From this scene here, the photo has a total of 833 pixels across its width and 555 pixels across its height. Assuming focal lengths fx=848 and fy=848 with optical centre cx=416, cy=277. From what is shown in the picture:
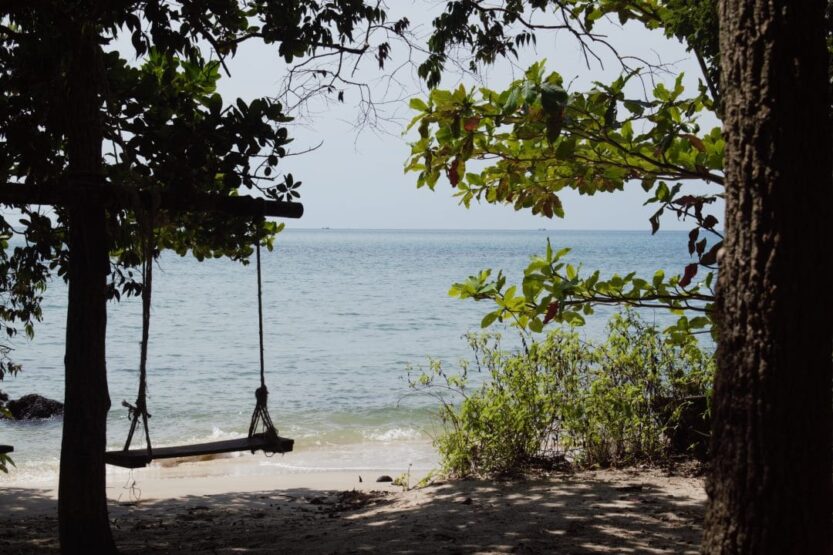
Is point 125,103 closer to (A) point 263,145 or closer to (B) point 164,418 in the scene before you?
(A) point 263,145

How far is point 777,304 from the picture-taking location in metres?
2.56

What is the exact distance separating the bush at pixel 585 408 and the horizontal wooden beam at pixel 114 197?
254 centimetres

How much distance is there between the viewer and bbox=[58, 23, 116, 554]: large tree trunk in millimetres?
4859

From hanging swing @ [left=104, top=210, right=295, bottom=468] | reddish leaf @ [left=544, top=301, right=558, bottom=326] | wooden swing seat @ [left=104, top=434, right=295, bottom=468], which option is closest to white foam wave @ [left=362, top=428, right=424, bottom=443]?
hanging swing @ [left=104, top=210, right=295, bottom=468]

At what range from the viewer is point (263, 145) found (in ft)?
17.9

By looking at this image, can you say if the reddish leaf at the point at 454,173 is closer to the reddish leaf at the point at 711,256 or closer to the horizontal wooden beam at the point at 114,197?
the reddish leaf at the point at 711,256

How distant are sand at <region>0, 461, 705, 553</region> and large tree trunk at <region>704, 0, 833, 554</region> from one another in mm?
2053

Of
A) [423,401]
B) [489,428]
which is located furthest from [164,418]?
[489,428]

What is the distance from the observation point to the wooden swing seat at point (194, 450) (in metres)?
4.98

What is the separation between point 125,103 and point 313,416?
1020 cm

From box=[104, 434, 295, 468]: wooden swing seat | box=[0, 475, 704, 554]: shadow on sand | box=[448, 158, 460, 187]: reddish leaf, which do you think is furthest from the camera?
box=[104, 434, 295, 468]: wooden swing seat

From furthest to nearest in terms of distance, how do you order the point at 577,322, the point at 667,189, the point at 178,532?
the point at 178,532 → the point at 577,322 → the point at 667,189

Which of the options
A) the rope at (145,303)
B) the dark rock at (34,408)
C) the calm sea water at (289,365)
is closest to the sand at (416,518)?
Answer: the rope at (145,303)

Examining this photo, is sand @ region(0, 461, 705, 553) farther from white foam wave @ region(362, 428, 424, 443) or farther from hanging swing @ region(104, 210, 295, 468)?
white foam wave @ region(362, 428, 424, 443)
